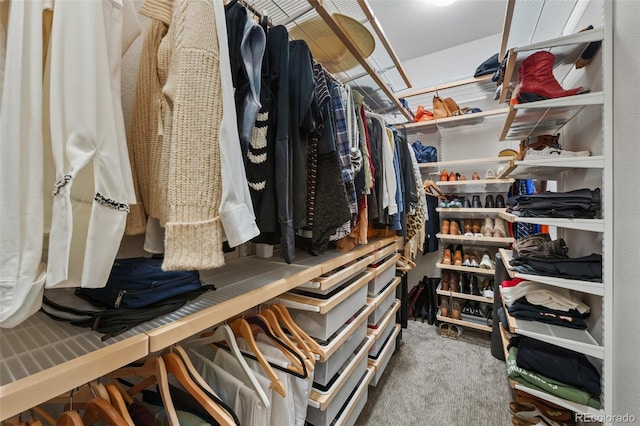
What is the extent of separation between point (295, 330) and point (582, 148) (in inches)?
63.0

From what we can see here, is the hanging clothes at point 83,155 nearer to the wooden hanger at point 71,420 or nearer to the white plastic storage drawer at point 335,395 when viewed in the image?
the wooden hanger at point 71,420

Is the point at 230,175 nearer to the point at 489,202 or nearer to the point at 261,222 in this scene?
the point at 261,222

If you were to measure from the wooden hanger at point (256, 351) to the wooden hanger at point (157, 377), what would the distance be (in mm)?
239

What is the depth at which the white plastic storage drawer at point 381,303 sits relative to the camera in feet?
4.91

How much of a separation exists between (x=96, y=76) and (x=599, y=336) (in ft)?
5.92

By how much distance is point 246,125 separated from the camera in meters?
0.65

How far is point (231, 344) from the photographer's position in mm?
758

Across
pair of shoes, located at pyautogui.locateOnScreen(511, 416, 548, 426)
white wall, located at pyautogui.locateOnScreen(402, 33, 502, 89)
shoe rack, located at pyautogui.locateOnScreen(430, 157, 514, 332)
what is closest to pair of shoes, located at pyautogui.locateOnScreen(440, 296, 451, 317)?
shoe rack, located at pyautogui.locateOnScreen(430, 157, 514, 332)

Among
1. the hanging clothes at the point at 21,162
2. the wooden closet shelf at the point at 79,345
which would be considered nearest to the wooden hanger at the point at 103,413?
the wooden closet shelf at the point at 79,345

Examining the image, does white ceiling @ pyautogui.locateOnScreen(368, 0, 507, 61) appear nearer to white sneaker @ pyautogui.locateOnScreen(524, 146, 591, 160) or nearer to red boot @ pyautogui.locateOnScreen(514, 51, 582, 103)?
red boot @ pyautogui.locateOnScreen(514, 51, 582, 103)

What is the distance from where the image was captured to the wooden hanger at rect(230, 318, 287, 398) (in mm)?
761

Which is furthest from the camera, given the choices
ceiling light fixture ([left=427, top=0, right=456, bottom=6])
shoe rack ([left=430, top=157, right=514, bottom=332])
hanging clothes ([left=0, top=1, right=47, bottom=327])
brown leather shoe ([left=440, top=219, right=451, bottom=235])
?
brown leather shoe ([left=440, top=219, right=451, bottom=235])

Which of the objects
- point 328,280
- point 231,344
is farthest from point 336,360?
point 231,344

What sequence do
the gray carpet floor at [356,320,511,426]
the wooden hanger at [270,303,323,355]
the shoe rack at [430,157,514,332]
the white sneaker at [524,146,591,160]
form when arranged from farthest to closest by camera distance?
the shoe rack at [430,157,514,332] → the gray carpet floor at [356,320,511,426] → the white sneaker at [524,146,591,160] → the wooden hanger at [270,303,323,355]
